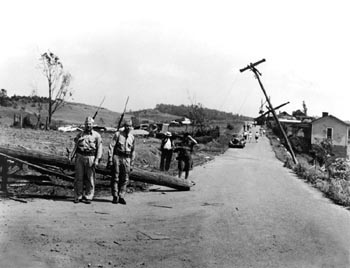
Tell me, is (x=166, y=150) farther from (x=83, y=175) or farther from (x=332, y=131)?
(x=332, y=131)

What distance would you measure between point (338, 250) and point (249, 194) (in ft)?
15.4

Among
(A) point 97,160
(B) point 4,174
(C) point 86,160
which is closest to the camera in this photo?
(B) point 4,174

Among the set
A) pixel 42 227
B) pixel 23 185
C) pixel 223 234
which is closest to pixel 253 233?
pixel 223 234

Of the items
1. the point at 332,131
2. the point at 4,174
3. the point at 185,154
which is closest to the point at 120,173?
the point at 4,174

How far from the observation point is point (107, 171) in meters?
9.59

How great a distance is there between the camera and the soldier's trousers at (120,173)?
8.87 m

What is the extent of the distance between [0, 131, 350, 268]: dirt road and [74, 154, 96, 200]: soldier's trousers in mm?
320

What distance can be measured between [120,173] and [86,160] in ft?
2.87

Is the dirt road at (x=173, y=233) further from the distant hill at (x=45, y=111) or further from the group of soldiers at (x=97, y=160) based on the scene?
the distant hill at (x=45, y=111)

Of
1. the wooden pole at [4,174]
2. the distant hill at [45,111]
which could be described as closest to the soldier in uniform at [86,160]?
the wooden pole at [4,174]

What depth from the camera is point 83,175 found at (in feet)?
28.0

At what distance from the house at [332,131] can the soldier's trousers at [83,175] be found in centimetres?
5288

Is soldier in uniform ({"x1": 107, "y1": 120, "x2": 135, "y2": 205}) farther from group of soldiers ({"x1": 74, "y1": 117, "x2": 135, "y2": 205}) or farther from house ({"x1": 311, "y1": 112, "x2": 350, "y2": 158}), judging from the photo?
house ({"x1": 311, "y1": 112, "x2": 350, "y2": 158})

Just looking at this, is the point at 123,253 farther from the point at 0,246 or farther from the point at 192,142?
the point at 192,142
